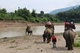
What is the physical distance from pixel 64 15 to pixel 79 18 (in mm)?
10729

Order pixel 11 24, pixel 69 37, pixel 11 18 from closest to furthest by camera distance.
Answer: pixel 69 37
pixel 11 24
pixel 11 18

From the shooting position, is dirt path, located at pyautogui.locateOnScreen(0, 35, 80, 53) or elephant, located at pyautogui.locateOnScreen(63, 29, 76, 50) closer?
dirt path, located at pyautogui.locateOnScreen(0, 35, 80, 53)

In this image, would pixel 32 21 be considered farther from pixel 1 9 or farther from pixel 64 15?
pixel 64 15

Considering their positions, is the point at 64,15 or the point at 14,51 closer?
the point at 14,51

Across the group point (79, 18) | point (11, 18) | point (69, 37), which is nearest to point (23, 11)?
point (11, 18)

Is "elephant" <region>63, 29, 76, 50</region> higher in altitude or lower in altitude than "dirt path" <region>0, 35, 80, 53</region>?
higher

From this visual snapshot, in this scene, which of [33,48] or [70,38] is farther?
[33,48]

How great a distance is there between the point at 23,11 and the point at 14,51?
2898 inches

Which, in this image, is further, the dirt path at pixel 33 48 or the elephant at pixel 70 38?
the elephant at pixel 70 38

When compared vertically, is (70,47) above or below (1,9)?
below

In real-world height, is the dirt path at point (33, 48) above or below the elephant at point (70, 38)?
below

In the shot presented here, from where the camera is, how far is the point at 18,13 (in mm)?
90312

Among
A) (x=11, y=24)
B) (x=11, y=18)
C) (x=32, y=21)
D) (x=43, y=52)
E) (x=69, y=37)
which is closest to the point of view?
(x=43, y=52)

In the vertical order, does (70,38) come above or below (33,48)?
above
